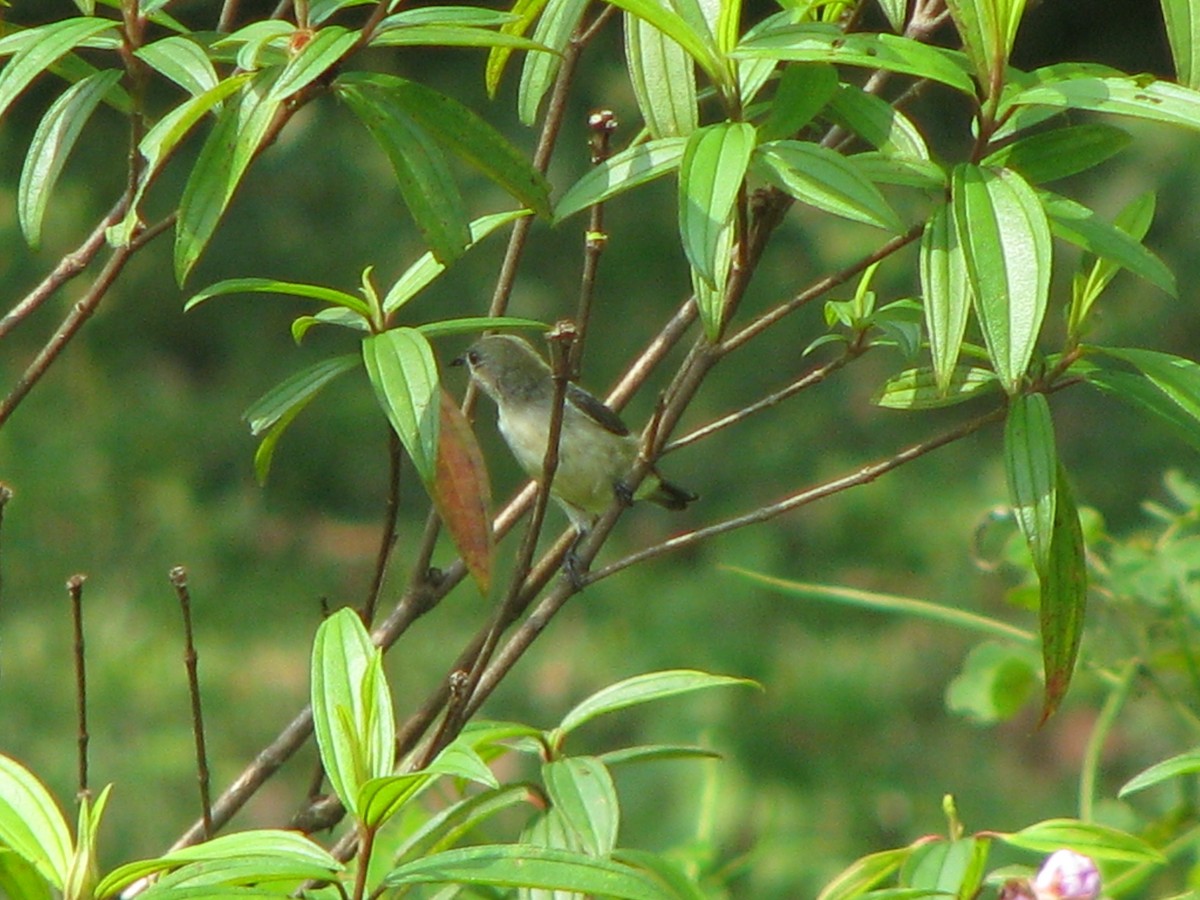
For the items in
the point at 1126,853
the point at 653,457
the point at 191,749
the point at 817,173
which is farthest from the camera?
the point at 191,749

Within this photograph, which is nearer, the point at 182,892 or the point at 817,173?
the point at 182,892

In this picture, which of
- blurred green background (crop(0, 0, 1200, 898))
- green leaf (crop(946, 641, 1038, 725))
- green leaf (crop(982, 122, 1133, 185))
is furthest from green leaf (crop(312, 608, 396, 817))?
blurred green background (crop(0, 0, 1200, 898))

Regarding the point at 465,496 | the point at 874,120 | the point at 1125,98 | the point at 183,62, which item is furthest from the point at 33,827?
the point at 1125,98

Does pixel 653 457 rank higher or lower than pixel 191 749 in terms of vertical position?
higher

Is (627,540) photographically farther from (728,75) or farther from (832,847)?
(728,75)

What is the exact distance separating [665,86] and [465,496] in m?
0.37

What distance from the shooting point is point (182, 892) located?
1.08m

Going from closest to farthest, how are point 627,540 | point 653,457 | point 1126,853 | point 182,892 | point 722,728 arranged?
point 182,892, point 1126,853, point 653,457, point 722,728, point 627,540

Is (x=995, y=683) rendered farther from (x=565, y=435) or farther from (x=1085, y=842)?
(x=1085, y=842)

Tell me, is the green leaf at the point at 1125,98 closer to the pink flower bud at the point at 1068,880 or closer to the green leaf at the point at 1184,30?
the green leaf at the point at 1184,30

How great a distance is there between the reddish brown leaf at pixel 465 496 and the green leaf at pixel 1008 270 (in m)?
0.47

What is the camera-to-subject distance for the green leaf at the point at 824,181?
1.17 m

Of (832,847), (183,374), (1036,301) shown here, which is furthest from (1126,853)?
(183,374)

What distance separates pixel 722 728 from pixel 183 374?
2.55 m
